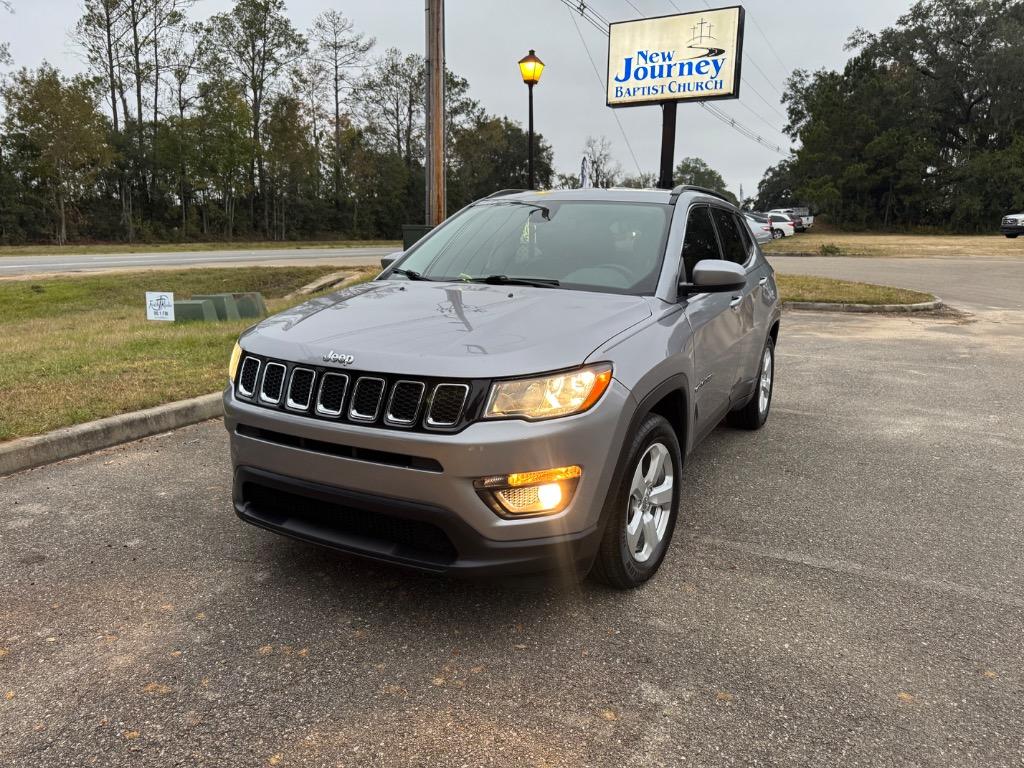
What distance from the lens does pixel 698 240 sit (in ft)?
14.3

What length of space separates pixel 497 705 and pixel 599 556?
0.81m

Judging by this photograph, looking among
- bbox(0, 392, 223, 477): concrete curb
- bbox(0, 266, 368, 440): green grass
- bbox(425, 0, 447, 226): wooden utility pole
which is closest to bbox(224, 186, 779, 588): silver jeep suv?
bbox(0, 392, 223, 477): concrete curb

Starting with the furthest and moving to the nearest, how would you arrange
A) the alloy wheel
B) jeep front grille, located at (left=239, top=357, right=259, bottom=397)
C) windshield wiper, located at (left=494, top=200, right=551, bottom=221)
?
windshield wiper, located at (left=494, top=200, right=551, bottom=221)
the alloy wheel
jeep front grille, located at (left=239, top=357, right=259, bottom=397)

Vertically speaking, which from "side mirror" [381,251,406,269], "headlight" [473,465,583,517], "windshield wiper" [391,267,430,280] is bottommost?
"headlight" [473,465,583,517]

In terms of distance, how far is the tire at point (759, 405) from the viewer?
5711 mm

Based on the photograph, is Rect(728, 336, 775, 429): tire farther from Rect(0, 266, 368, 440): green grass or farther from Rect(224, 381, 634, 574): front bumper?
Rect(0, 266, 368, 440): green grass

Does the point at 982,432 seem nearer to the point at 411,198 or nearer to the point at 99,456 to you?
the point at 99,456

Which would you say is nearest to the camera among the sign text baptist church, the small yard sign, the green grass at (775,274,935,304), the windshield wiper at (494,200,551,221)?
the windshield wiper at (494,200,551,221)

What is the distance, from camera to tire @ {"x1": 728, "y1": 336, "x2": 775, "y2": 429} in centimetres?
571

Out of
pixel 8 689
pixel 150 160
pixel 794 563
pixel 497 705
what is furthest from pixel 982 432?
pixel 150 160

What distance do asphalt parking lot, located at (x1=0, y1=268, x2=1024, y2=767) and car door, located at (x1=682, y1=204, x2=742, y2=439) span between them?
0.59m

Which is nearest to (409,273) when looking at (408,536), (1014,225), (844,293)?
(408,536)

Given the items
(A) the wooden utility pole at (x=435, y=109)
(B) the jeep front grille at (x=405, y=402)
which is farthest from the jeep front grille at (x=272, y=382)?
(A) the wooden utility pole at (x=435, y=109)

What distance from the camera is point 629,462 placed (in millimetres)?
3012
